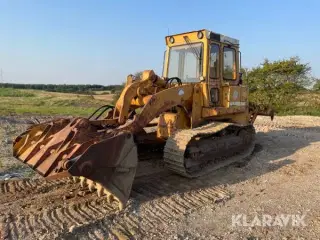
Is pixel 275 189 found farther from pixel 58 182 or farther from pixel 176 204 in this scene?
pixel 58 182

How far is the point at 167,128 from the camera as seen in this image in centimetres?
728

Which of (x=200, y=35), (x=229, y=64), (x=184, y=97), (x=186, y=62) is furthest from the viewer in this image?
(x=229, y=64)

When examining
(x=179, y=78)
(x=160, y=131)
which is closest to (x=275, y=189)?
(x=160, y=131)

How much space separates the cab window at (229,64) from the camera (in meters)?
8.06

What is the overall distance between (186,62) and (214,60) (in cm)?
67

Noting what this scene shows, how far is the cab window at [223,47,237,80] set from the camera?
317 inches

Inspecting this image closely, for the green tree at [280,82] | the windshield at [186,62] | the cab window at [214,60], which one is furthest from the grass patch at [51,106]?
the cab window at [214,60]

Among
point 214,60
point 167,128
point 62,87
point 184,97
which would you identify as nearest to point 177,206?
point 167,128

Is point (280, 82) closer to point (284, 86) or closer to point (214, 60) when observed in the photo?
point (284, 86)

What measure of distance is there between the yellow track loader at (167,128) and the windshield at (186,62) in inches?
0.9

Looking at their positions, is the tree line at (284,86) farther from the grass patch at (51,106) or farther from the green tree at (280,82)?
the grass patch at (51,106)

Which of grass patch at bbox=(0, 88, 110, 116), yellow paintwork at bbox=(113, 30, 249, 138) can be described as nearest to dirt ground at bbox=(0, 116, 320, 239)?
yellow paintwork at bbox=(113, 30, 249, 138)

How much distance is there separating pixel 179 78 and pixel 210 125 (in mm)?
1447

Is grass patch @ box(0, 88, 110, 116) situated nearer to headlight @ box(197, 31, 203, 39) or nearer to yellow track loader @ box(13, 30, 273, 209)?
yellow track loader @ box(13, 30, 273, 209)
